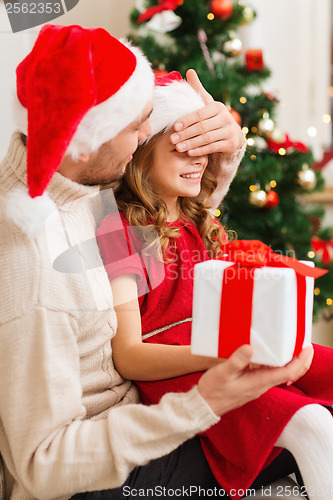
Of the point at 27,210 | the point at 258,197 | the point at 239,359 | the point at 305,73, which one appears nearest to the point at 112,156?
the point at 27,210

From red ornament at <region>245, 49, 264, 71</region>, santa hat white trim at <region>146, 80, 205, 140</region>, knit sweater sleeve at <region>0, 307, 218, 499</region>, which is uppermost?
santa hat white trim at <region>146, 80, 205, 140</region>

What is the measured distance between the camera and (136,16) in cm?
178

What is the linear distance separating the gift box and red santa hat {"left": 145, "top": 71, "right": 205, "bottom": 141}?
0.40m

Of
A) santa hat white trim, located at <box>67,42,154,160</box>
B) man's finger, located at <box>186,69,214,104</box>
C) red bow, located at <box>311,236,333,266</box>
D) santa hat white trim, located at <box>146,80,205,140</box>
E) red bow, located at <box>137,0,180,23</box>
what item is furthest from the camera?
red bow, located at <box>311,236,333,266</box>

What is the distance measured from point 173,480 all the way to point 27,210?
1.56ft

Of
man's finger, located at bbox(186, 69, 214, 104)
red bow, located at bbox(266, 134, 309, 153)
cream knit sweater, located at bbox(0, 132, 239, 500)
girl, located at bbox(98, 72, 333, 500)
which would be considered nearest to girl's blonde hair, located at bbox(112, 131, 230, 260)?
girl, located at bbox(98, 72, 333, 500)

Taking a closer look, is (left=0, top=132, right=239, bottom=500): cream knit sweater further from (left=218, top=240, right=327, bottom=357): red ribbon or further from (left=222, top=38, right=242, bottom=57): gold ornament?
(left=222, top=38, right=242, bottom=57): gold ornament

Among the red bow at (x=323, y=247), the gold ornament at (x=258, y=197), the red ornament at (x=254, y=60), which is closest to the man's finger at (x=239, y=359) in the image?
the gold ornament at (x=258, y=197)

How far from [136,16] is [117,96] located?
1094 mm

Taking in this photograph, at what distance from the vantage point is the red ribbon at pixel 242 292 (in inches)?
28.4

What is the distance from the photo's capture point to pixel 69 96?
74 centimetres

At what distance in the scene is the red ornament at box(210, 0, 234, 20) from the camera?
175 centimetres

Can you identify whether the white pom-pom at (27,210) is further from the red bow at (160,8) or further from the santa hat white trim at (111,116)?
the red bow at (160,8)

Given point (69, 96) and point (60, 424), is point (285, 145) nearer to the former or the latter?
point (69, 96)
